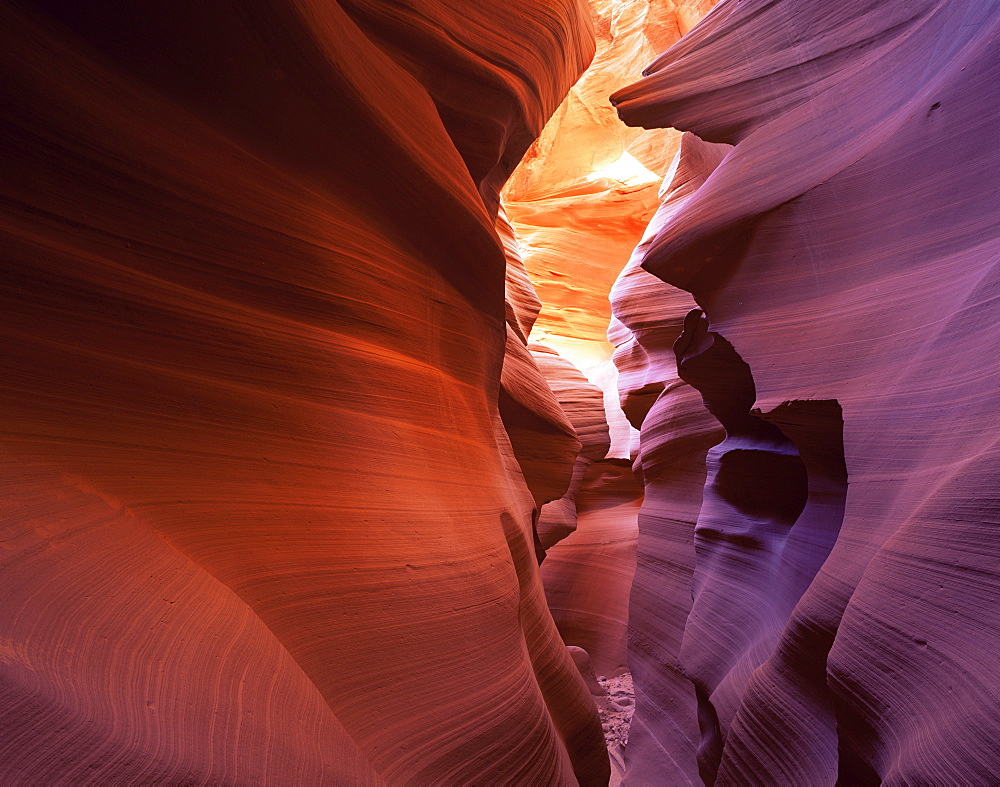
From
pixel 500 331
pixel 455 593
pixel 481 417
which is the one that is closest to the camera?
pixel 455 593

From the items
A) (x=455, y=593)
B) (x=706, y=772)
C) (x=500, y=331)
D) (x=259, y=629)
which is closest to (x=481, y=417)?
(x=500, y=331)

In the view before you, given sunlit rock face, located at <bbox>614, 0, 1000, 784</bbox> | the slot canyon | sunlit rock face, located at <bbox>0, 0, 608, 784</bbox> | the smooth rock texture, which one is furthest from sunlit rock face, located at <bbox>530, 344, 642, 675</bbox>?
sunlit rock face, located at <bbox>0, 0, 608, 784</bbox>

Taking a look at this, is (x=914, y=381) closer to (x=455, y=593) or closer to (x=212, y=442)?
(x=455, y=593)

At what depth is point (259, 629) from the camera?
1519 millimetres

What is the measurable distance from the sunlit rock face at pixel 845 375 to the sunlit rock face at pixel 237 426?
1130 millimetres

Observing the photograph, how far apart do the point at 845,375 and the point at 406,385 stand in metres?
1.79

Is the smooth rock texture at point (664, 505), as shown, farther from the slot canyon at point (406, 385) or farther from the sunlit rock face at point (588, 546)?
the slot canyon at point (406, 385)

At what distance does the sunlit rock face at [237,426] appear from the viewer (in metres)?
1.24

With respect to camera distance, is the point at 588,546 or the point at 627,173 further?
the point at 627,173

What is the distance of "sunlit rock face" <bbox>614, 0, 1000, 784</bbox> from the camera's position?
1.76 metres

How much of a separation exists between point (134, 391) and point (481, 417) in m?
1.86

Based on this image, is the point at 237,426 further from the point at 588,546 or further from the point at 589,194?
the point at 589,194

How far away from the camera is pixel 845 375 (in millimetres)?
2660

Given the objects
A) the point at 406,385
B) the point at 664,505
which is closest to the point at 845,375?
the point at 406,385
